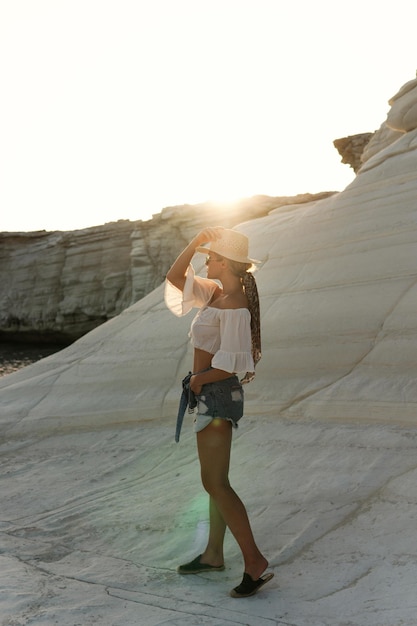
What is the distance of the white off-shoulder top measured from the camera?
10.5 feet

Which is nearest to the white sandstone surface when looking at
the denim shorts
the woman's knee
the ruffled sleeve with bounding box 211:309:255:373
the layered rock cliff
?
the woman's knee

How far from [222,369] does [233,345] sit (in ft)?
0.39

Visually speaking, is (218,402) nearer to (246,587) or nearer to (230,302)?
(230,302)

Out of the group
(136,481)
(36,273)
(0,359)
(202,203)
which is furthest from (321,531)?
(36,273)

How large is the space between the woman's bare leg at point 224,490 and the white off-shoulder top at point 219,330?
290 millimetres

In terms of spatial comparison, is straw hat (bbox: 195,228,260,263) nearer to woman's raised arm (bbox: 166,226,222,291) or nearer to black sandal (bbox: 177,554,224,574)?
woman's raised arm (bbox: 166,226,222,291)

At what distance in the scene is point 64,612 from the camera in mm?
3049

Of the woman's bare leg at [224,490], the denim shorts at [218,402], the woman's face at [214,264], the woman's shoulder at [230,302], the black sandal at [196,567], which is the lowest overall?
the black sandal at [196,567]

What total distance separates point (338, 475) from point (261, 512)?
0.56 meters

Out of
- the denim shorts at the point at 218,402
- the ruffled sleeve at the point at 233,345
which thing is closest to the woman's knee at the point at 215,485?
the denim shorts at the point at 218,402

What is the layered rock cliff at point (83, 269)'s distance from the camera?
33.5m

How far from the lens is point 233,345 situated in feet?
10.5

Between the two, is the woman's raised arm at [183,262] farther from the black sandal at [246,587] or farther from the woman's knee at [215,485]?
the black sandal at [246,587]

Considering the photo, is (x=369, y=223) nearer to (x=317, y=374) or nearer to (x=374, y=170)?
(x=374, y=170)
